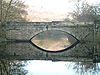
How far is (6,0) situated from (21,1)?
6.46 ft

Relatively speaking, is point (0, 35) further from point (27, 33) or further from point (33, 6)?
point (33, 6)

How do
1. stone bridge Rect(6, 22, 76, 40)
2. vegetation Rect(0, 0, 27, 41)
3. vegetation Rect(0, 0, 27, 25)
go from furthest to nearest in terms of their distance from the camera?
vegetation Rect(0, 0, 27, 25), vegetation Rect(0, 0, 27, 41), stone bridge Rect(6, 22, 76, 40)

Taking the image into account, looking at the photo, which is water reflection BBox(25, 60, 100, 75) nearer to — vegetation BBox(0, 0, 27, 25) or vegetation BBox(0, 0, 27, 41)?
vegetation BBox(0, 0, 27, 41)

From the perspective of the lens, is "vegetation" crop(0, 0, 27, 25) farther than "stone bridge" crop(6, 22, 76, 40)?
Yes

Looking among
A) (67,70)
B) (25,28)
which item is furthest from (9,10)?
(67,70)

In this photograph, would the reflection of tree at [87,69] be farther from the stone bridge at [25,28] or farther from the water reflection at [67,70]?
the stone bridge at [25,28]

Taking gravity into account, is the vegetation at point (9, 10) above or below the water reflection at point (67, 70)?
above

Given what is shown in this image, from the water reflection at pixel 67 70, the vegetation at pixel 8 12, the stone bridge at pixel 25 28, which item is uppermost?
the vegetation at pixel 8 12

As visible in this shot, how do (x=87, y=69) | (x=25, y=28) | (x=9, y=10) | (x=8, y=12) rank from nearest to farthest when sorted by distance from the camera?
(x=87, y=69) < (x=25, y=28) < (x=8, y=12) < (x=9, y=10)

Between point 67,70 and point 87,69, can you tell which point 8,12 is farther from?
point 87,69

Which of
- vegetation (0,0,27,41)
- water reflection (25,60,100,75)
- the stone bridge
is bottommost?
water reflection (25,60,100,75)

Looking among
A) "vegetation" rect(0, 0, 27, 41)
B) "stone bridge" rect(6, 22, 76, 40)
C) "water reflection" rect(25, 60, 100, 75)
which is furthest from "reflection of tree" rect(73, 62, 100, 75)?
"vegetation" rect(0, 0, 27, 41)

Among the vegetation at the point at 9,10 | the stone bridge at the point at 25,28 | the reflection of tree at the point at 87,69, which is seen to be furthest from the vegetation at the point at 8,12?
the reflection of tree at the point at 87,69

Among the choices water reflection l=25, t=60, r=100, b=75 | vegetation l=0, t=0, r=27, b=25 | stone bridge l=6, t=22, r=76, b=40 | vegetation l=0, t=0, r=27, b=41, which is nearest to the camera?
water reflection l=25, t=60, r=100, b=75
